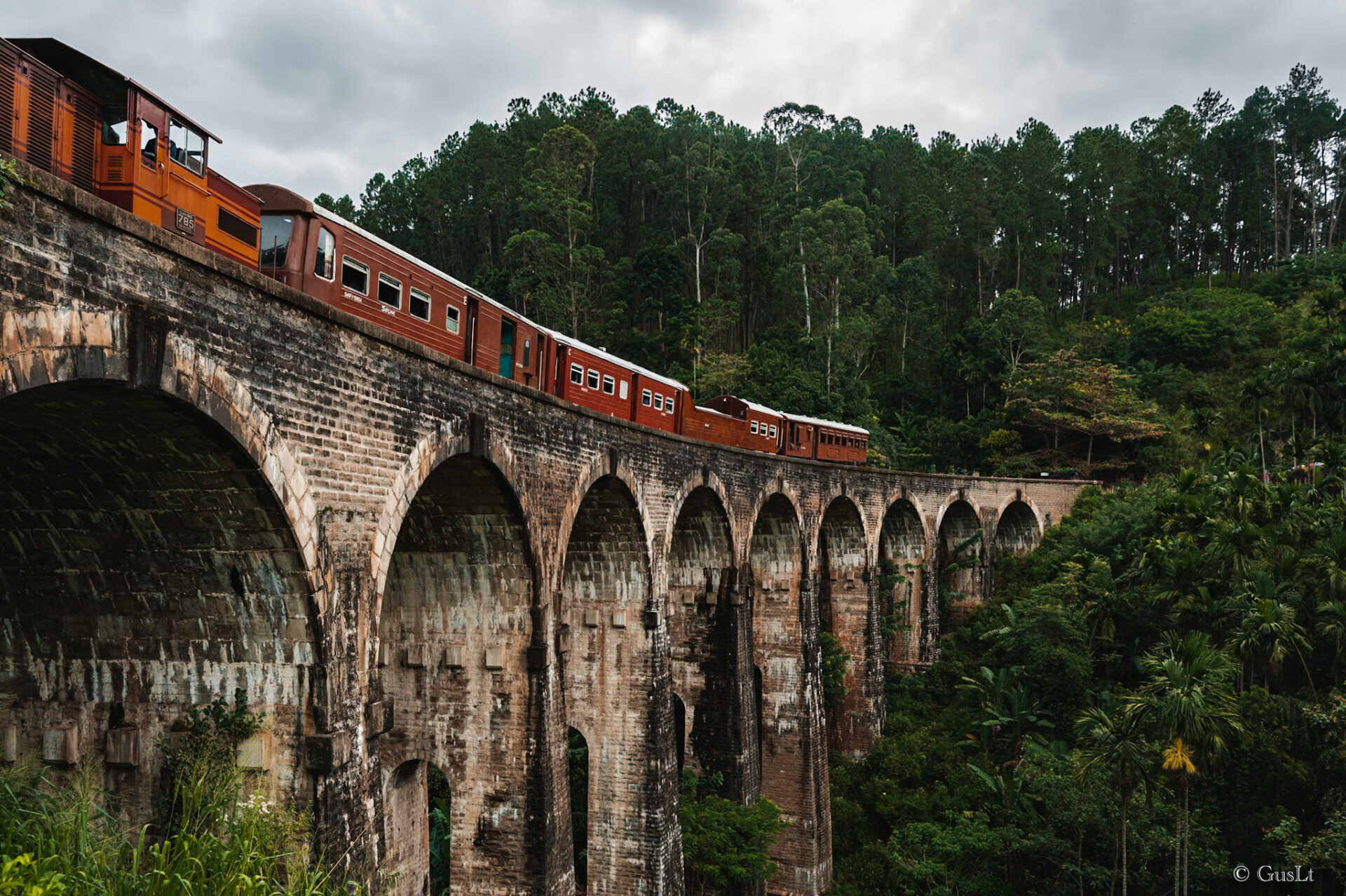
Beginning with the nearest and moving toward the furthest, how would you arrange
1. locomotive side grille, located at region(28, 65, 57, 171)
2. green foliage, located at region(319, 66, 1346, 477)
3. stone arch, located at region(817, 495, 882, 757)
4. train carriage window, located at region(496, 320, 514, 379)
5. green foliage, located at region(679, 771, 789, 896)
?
1. locomotive side grille, located at region(28, 65, 57, 171)
2. train carriage window, located at region(496, 320, 514, 379)
3. green foliage, located at region(679, 771, 789, 896)
4. stone arch, located at region(817, 495, 882, 757)
5. green foliage, located at region(319, 66, 1346, 477)

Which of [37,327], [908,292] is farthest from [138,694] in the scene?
[908,292]

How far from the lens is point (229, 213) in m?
9.48

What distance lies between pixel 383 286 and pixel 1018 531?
3931cm

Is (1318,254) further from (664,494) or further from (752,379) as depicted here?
(664,494)

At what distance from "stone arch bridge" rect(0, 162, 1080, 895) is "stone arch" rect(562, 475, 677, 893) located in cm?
6

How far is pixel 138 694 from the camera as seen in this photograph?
8820mm

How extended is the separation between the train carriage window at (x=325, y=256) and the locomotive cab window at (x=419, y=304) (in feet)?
5.10

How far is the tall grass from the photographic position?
19.2ft

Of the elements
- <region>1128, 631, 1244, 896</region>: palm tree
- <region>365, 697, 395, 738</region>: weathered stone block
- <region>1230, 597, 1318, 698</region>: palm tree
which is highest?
<region>365, 697, 395, 738</region>: weathered stone block

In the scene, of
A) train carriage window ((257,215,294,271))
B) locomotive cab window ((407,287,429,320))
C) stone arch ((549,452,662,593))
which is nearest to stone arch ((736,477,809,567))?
stone arch ((549,452,662,593))

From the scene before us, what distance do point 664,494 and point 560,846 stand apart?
717 centimetres

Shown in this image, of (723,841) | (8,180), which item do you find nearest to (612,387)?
(723,841)

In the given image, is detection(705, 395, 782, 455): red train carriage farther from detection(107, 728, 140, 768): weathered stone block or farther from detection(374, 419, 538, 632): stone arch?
detection(107, 728, 140, 768): weathered stone block

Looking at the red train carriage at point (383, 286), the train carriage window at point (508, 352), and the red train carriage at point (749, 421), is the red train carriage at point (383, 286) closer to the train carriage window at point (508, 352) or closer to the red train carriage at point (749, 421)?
Answer: the train carriage window at point (508, 352)
